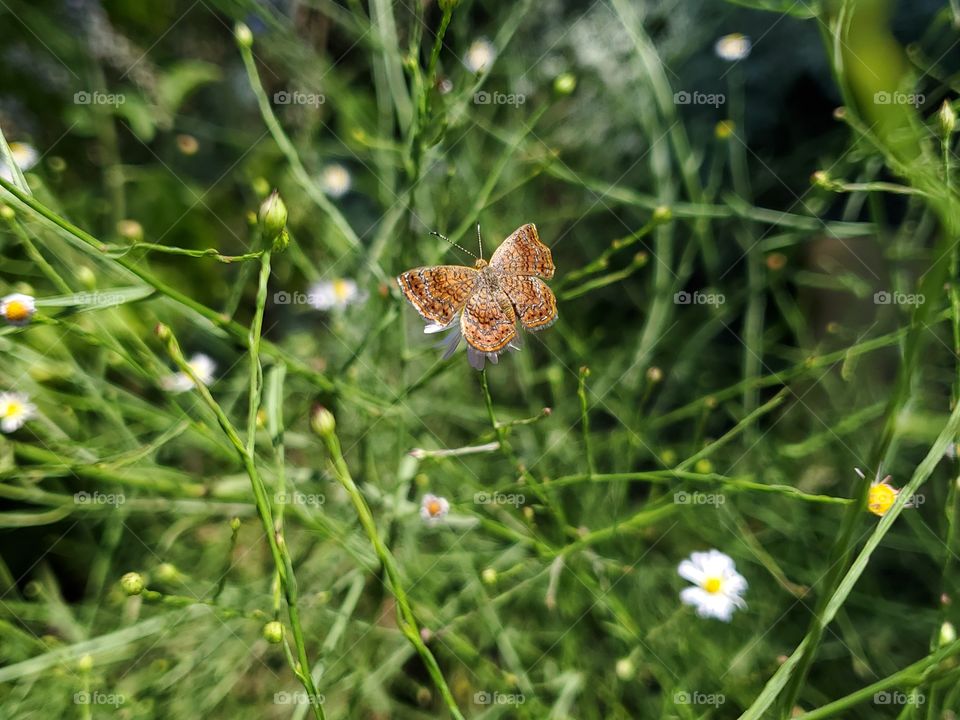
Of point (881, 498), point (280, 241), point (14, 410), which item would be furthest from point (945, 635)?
point (14, 410)

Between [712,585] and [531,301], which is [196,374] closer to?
[531,301]

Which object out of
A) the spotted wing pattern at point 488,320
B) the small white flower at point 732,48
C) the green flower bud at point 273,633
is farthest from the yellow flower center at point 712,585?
the small white flower at point 732,48

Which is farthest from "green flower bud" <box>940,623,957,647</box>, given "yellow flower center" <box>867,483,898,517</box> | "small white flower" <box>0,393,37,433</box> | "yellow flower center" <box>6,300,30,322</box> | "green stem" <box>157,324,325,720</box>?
"small white flower" <box>0,393,37,433</box>

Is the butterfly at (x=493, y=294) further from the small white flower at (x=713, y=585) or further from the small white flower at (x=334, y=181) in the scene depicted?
the small white flower at (x=334, y=181)

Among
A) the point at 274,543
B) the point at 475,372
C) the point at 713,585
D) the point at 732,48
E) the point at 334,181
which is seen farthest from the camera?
the point at 334,181

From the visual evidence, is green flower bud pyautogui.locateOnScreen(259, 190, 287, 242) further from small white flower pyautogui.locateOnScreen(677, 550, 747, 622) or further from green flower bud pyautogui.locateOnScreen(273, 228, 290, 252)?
small white flower pyautogui.locateOnScreen(677, 550, 747, 622)

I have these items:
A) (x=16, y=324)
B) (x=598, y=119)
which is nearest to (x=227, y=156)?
(x=598, y=119)

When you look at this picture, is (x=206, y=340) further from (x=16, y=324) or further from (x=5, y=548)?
(x=16, y=324)
